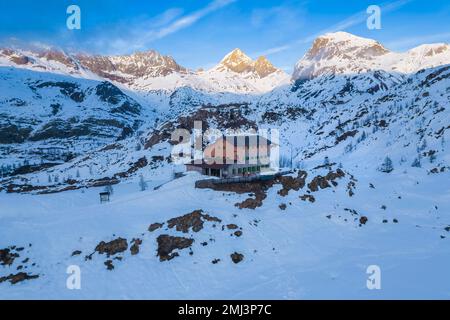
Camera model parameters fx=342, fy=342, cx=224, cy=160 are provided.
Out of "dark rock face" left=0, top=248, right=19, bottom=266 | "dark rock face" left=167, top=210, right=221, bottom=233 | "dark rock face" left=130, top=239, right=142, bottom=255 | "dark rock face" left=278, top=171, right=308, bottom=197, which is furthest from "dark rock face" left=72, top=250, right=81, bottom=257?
"dark rock face" left=278, top=171, right=308, bottom=197

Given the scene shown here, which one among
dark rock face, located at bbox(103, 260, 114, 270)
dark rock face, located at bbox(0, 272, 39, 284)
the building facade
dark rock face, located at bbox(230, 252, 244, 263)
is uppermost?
the building facade

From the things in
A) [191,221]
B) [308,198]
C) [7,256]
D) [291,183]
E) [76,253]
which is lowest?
[7,256]

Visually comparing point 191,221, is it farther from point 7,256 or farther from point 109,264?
point 7,256

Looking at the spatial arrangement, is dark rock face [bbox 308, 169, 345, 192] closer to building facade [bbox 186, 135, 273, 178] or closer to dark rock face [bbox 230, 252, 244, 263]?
building facade [bbox 186, 135, 273, 178]

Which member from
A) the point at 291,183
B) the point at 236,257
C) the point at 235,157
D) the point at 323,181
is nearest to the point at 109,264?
the point at 236,257

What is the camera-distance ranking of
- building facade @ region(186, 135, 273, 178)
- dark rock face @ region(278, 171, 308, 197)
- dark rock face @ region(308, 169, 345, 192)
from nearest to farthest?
dark rock face @ region(278, 171, 308, 197)
dark rock face @ region(308, 169, 345, 192)
building facade @ region(186, 135, 273, 178)
